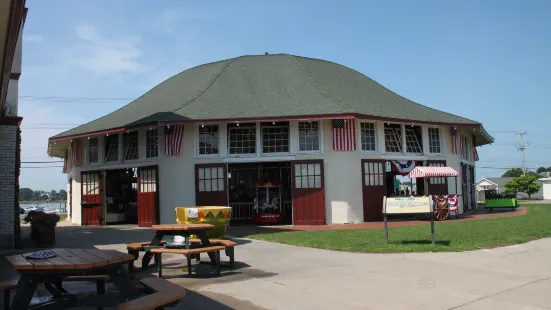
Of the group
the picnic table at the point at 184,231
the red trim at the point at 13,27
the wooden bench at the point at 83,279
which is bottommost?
the wooden bench at the point at 83,279

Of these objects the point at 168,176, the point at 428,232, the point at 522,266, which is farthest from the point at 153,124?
the point at 522,266

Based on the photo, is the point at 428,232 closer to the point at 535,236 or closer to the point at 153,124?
the point at 535,236

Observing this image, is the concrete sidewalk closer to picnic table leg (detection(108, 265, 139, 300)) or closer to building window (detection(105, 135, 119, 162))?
picnic table leg (detection(108, 265, 139, 300))

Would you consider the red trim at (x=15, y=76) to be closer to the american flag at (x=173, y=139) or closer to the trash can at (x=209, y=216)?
the trash can at (x=209, y=216)

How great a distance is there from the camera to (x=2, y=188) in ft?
42.0

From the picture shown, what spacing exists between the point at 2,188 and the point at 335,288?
10.0 m

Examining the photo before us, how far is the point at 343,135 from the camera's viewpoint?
768 inches

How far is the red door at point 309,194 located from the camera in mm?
19234

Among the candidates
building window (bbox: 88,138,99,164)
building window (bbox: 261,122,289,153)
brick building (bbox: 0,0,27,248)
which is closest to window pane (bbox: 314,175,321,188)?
building window (bbox: 261,122,289,153)

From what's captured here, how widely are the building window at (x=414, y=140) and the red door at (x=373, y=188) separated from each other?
243cm

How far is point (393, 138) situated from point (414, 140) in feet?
4.43

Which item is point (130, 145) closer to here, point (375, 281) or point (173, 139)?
point (173, 139)

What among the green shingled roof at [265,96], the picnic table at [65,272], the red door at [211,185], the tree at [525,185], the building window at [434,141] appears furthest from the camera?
the tree at [525,185]

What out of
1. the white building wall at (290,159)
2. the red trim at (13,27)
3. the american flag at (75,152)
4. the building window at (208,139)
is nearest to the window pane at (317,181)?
the white building wall at (290,159)
